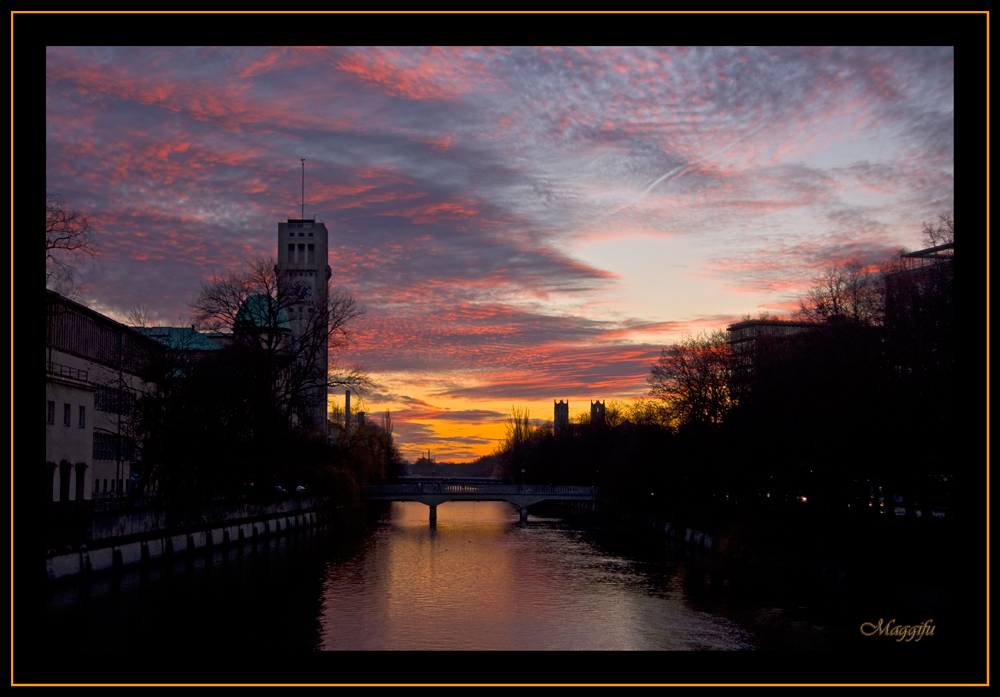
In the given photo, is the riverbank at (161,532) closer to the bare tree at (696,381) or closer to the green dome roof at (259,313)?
the green dome roof at (259,313)

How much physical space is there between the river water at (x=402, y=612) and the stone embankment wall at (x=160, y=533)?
102cm

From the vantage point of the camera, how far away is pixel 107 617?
1249 inches

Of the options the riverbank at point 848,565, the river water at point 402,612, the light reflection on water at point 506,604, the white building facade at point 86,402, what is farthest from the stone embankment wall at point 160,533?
the riverbank at point 848,565

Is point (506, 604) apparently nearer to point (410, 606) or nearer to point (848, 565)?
point (410, 606)

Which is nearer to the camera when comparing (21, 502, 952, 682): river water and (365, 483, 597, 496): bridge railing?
(21, 502, 952, 682): river water

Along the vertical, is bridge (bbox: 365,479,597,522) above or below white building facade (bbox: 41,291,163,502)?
below

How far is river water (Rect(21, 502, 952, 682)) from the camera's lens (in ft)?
89.8

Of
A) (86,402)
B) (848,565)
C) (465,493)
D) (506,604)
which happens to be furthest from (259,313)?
(848,565)

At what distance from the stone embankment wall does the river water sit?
1.02 meters

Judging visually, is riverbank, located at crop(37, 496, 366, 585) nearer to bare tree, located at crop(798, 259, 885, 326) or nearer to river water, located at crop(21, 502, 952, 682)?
river water, located at crop(21, 502, 952, 682)

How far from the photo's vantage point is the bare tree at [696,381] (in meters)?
63.6

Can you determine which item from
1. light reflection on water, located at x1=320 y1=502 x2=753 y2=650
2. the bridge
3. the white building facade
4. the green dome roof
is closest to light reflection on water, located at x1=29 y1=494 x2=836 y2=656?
light reflection on water, located at x1=320 y1=502 x2=753 y2=650
